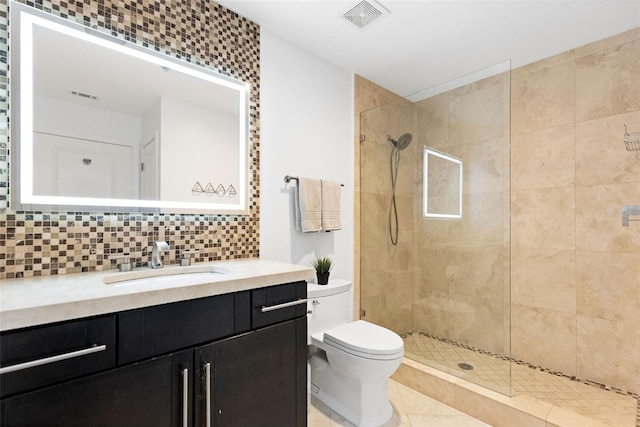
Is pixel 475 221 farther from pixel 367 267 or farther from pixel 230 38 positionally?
pixel 230 38

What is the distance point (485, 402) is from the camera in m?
1.85

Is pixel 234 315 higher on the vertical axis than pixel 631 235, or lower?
lower

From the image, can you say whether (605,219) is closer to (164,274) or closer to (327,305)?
(327,305)

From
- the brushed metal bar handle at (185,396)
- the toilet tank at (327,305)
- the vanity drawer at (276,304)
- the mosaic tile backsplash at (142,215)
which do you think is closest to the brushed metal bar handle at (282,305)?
the vanity drawer at (276,304)

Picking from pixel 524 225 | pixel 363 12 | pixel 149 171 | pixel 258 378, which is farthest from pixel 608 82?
pixel 149 171

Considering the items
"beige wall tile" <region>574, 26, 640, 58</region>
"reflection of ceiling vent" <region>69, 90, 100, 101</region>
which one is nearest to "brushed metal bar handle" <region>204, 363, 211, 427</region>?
"reflection of ceiling vent" <region>69, 90, 100, 101</region>

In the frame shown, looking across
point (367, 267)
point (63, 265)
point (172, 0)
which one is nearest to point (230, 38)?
point (172, 0)

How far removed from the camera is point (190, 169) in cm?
174

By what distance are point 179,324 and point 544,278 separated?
2.49m

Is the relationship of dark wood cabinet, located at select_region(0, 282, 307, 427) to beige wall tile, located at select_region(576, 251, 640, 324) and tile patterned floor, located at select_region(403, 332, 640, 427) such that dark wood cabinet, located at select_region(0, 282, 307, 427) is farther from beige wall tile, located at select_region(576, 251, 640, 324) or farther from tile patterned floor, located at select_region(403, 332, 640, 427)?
beige wall tile, located at select_region(576, 251, 640, 324)

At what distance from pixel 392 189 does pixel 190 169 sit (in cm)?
164

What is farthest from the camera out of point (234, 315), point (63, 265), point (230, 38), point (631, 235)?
point (631, 235)

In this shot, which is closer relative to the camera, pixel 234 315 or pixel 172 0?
pixel 234 315

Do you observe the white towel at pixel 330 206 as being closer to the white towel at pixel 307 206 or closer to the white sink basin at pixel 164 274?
the white towel at pixel 307 206
